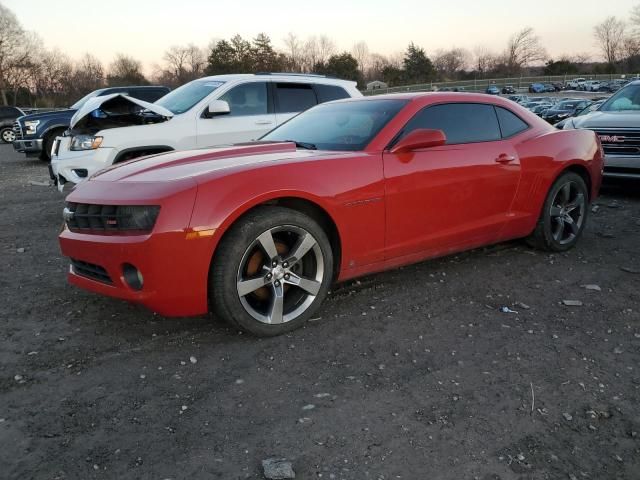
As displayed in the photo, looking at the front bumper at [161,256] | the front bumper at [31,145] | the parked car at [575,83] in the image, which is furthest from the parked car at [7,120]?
the parked car at [575,83]

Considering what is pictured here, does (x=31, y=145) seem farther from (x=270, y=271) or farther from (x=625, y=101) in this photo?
(x=625, y=101)

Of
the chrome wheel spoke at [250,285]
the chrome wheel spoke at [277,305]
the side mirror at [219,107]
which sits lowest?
the chrome wheel spoke at [277,305]

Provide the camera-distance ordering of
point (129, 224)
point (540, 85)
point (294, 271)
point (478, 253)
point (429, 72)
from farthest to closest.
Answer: point (429, 72) < point (540, 85) < point (478, 253) < point (294, 271) < point (129, 224)

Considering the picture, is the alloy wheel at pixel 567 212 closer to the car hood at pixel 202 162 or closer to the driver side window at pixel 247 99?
the car hood at pixel 202 162

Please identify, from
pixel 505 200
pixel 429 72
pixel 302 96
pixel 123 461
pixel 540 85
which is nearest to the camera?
pixel 123 461

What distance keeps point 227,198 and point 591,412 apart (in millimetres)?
2109

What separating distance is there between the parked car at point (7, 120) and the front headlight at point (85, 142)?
66.4 ft

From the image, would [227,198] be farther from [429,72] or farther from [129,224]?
[429,72]

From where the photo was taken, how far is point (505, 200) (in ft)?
14.2

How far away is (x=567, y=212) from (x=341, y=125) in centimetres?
243

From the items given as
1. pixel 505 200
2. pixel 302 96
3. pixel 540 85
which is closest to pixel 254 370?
pixel 505 200

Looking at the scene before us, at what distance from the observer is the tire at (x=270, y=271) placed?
301 cm

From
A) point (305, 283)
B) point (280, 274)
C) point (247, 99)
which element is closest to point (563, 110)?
point (247, 99)

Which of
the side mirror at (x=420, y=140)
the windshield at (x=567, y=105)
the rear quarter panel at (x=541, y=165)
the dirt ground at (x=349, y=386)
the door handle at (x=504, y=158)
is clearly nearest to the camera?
the dirt ground at (x=349, y=386)
